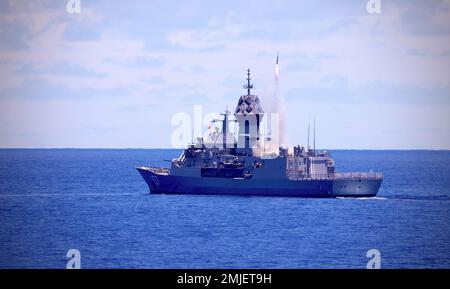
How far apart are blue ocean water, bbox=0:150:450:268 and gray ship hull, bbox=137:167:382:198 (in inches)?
30.6

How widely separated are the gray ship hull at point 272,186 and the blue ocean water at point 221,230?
778 mm

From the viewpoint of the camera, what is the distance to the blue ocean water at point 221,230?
49906mm

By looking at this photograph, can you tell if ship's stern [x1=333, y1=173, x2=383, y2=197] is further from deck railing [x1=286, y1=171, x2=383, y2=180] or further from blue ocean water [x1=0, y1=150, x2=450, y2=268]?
blue ocean water [x1=0, y1=150, x2=450, y2=268]

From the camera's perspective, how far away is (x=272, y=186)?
77938 mm

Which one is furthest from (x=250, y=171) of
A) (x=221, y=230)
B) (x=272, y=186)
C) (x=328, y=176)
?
(x=221, y=230)

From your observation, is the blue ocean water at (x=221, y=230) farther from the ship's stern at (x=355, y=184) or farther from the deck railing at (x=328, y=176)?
the deck railing at (x=328, y=176)

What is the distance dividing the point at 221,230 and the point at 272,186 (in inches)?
686

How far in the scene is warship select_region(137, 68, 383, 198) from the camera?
253 feet

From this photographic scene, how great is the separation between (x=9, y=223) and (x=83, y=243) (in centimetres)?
1241

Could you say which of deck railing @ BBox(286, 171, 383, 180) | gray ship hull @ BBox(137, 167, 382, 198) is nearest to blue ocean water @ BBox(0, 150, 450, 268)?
gray ship hull @ BBox(137, 167, 382, 198)

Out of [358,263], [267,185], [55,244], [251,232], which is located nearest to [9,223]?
[55,244]

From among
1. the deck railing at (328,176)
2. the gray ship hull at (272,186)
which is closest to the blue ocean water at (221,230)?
the gray ship hull at (272,186)

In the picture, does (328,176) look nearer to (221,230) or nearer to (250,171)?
(250,171)

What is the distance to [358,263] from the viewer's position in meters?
49.3
